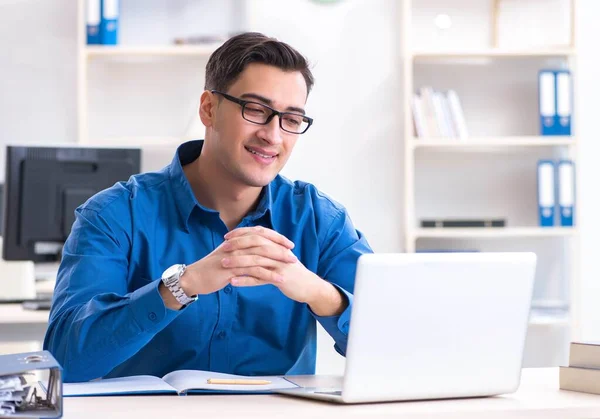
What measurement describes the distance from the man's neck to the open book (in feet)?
1.38

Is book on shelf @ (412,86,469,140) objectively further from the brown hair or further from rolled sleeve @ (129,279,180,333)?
rolled sleeve @ (129,279,180,333)

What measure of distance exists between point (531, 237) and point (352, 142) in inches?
38.0

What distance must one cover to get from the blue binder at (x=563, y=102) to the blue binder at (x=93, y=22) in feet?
6.75

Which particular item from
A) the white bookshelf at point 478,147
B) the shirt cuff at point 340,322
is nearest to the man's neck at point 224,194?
the shirt cuff at point 340,322

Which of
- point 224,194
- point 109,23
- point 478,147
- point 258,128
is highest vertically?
point 109,23

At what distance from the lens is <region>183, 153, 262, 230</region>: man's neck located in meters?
1.83

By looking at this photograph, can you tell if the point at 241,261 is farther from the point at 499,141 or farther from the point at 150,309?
the point at 499,141

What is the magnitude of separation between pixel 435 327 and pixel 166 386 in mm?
439

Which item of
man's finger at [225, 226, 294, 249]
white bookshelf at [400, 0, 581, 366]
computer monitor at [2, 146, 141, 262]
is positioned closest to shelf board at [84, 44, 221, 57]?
white bookshelf at [400, 0, 581, 366]

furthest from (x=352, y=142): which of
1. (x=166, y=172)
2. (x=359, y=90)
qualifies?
(x=166, y=172)

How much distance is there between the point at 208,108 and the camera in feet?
6.11

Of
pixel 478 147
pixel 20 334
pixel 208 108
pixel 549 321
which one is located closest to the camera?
pixel 208 108

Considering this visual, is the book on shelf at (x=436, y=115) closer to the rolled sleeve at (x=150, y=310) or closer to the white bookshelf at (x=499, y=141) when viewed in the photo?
the white bookshelf at (x=499, y=141)

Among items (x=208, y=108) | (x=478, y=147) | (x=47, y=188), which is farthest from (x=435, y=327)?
(x=478, y=147)
